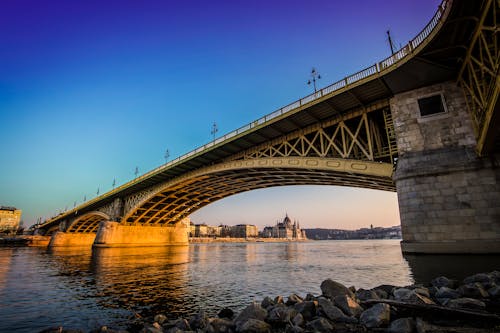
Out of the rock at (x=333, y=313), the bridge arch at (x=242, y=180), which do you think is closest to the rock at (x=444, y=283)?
the rock at (x=333, y=313)

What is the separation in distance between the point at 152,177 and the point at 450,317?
41.9 meters

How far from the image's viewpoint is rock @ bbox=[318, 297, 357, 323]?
4645mm

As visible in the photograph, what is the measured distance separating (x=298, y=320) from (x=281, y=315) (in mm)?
422

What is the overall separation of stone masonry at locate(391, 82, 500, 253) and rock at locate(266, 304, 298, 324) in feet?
40.9

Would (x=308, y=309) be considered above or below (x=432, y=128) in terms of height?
below

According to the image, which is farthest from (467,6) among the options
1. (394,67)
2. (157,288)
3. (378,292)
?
(157,288)

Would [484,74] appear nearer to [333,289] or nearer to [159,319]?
[333,289]

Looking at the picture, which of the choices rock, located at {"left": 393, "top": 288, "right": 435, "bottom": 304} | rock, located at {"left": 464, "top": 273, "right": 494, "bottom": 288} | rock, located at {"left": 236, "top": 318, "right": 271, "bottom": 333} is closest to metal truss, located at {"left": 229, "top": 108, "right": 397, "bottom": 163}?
rock, located at {"left": 464, "top": 273, "right": 494, "bottom": 288}

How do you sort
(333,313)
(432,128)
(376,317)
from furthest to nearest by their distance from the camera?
(432,128)
(333,313)
(376,317)

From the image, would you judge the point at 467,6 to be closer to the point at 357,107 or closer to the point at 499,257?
the point at 357,107

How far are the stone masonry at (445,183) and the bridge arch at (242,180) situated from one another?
9.74ft

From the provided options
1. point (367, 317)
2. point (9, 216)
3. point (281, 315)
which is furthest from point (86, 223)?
point (9, 216)

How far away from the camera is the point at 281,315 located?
4930mm

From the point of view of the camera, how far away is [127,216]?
160 ft
